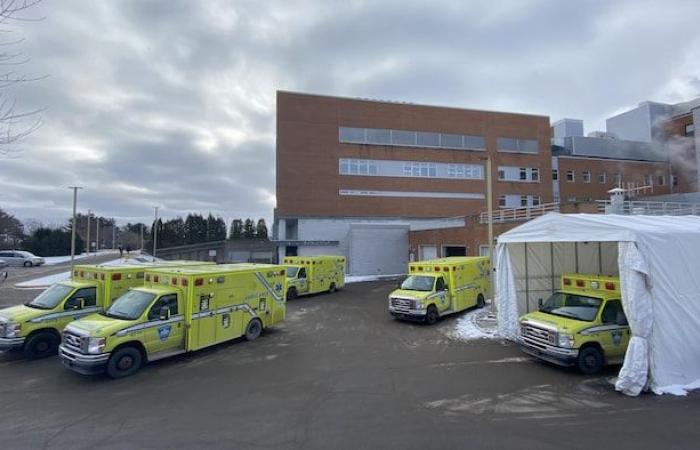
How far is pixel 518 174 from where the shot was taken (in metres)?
47.4

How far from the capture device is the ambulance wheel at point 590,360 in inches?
368

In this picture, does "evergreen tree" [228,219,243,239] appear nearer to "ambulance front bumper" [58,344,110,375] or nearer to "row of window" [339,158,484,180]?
"row of window" [339,158,484,180]

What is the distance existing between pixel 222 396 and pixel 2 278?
1424 inches

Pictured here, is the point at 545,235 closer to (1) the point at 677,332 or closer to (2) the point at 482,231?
(1) the point at 677,332

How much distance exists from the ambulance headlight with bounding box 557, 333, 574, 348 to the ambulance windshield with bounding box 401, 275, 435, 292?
6932 millimetres

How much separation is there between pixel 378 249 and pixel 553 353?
29471 millimetres

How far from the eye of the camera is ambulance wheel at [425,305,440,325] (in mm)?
15427

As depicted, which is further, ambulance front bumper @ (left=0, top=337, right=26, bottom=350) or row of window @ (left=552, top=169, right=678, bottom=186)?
row of window @ (left=552, top=169, right=678, bottom=186)

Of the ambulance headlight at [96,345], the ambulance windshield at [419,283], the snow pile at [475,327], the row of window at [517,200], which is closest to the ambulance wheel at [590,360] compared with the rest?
the snow pile at [475,327]

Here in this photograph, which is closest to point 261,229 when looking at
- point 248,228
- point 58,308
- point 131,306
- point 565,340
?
point 248,228

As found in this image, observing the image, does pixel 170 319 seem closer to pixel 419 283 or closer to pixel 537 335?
pixel 537 335

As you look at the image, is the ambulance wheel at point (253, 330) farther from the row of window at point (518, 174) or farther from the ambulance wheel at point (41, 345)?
the row of window at point (518, 174)

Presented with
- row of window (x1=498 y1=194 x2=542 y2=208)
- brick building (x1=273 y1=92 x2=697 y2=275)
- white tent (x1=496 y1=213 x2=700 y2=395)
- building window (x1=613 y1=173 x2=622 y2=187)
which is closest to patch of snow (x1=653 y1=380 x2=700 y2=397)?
white tent (x1=496 y1=213 x2=700 y2=395)

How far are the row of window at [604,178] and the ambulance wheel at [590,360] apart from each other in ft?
149
